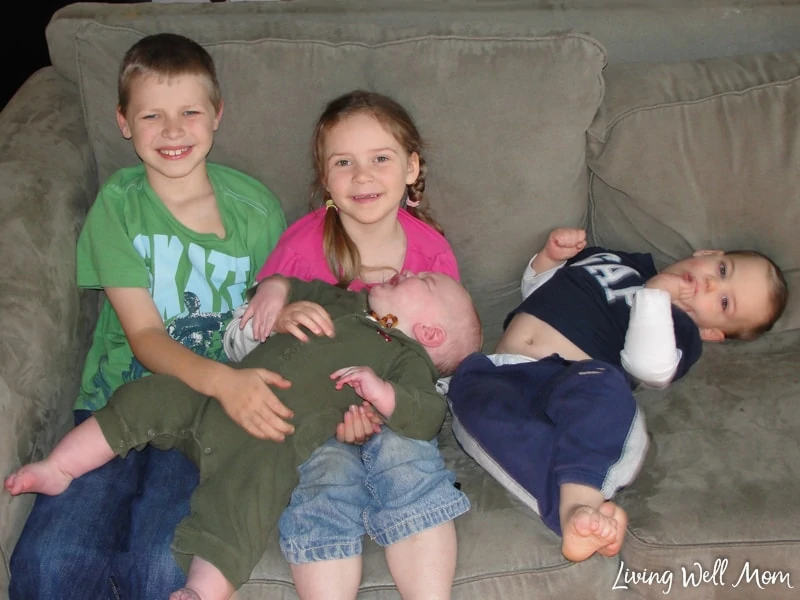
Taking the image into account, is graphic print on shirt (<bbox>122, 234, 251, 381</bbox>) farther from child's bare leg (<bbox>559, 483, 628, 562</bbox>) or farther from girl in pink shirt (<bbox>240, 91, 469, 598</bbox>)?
child's bare leg (<bbox>559, 483, 628, 562</bbox>)

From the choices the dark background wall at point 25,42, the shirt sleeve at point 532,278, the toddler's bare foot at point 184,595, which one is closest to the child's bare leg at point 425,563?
the toddler's bare foot at point 184,595

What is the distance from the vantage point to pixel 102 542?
1.82m

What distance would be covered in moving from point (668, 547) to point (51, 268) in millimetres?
1461

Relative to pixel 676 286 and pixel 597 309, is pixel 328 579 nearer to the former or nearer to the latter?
pixel 597 309

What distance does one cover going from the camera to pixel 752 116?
2.33 metres

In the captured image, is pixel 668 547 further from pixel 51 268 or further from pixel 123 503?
pixel 51 268

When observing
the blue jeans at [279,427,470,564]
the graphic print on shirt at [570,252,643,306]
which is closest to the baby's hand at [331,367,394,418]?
the blue jeans at [279,427,470,564]

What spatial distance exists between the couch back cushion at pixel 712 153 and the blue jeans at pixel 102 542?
1341mm

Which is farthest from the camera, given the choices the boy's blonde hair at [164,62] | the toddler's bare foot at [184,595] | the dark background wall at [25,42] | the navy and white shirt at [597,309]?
the dark background wall at [25,42]

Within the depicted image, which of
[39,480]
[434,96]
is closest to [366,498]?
[39,480]

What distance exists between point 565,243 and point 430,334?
1.47ft

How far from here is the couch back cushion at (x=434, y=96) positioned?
224 centimetres

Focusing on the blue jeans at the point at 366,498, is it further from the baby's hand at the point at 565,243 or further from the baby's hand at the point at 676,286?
the baby's hand at the point at 676,286

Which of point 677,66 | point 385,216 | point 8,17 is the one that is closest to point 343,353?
point 385,216
